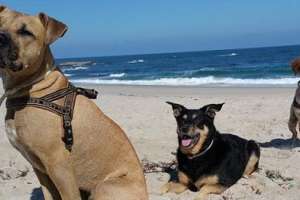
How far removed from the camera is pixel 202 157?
6.44 meters

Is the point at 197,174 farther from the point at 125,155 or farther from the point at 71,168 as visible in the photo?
the point at 71,168

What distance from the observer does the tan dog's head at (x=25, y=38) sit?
13.2ft

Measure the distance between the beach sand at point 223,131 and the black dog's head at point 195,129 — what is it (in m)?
0.61

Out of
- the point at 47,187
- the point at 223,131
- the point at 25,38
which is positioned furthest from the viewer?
the point at 223,131

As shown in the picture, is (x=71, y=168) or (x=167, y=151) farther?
(x=167, y=151)

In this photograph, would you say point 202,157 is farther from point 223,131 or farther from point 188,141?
point 223,131

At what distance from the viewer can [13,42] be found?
405 cm

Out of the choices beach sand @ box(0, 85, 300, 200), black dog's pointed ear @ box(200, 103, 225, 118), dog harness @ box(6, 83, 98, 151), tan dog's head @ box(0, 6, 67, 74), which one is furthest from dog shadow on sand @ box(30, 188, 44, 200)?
tan dog's head @ box(0, 6, 67, 74)

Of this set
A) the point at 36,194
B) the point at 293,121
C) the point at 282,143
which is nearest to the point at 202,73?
the point at 282,143

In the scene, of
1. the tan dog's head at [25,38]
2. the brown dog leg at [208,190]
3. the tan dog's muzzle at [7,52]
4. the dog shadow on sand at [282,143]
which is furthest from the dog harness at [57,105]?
the dog shadow on sand at [282,143]

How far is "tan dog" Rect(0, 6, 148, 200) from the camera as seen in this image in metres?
4.17

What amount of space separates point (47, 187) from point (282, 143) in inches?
220

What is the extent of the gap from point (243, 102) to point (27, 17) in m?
10.4

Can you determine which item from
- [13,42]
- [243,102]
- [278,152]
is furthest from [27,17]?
[243,102]
